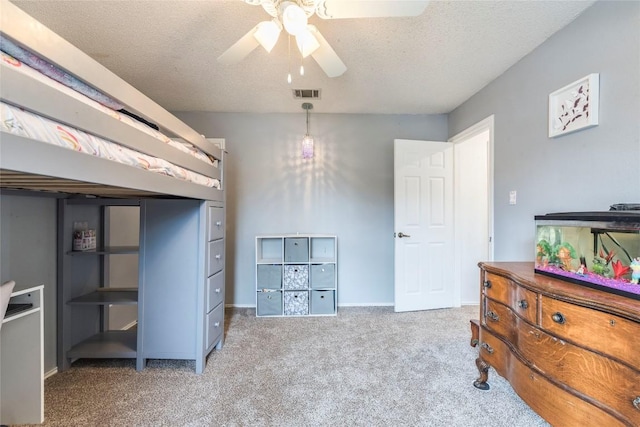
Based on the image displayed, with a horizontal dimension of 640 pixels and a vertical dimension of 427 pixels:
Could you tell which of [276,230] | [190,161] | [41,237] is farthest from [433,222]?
[41,237]

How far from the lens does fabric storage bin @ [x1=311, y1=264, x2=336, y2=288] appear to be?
117 inches

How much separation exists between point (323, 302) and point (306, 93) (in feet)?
7.31

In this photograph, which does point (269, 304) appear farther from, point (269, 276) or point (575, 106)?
point (575, 106)

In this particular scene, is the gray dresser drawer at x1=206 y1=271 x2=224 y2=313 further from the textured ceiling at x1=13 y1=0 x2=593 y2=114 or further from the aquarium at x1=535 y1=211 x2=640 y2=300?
the aquarium at x1=535 y1=211 x2=640 y2=300

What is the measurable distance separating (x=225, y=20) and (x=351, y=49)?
0.88m

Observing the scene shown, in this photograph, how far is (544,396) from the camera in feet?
3.95

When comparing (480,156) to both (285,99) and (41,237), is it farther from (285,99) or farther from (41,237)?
(41,237)

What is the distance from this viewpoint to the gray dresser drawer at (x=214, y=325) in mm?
1958

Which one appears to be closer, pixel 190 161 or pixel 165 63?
pixel 190 161

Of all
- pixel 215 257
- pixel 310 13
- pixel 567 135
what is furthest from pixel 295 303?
pixel 567 135

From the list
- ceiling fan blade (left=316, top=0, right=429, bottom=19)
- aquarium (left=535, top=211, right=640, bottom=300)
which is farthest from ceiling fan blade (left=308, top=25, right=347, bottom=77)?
aquarium (left=535, top=211, right=640, bottom=300)

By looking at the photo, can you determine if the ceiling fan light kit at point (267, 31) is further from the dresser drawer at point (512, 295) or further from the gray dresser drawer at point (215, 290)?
the dresser drawer at point (512, 295)

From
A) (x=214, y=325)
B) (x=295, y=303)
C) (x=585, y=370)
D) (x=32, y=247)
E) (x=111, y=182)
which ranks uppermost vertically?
(x=111, y=182)

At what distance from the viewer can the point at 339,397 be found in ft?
5.32
